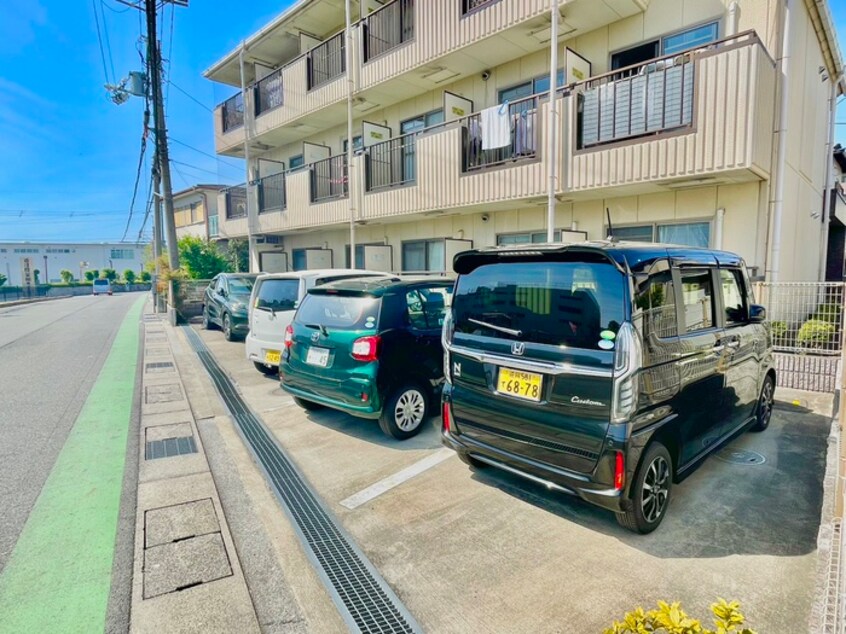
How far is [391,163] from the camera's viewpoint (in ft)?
37.6

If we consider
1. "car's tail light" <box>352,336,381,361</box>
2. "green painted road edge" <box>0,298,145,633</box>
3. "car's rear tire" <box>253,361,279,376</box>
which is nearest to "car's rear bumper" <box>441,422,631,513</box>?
"car's tail light" <box>352,336,381,361</box>

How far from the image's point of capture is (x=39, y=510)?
3564 mm

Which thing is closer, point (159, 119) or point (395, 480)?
point (395, 480)

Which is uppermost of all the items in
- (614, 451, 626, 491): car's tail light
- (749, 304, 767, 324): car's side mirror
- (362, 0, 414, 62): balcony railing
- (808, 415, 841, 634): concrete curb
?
(362, 0, 414, 62): balcony railing

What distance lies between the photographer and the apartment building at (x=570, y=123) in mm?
6703

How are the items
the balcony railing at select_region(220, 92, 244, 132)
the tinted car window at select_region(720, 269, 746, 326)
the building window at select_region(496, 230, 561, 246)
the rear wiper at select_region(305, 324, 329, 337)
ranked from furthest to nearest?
the balcony railing at select_region(220, 92, 244, 132), the building window at select_region(496, 230, 561, 246), the rear wiper at select_region(305, 324, 329, 337), the tinted car window at select_region(720, 269, 746, 326)

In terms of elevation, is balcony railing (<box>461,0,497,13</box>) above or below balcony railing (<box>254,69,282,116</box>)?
below

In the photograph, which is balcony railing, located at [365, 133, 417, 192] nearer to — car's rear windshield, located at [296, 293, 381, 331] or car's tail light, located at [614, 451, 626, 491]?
car's rear windshield, located at [296, 293, 381, 331]

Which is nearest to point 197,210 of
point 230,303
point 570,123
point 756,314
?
point 230,303

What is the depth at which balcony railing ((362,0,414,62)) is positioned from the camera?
35.7ft

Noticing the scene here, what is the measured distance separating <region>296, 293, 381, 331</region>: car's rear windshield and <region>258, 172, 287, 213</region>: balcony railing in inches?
416

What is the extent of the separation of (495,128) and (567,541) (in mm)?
7539

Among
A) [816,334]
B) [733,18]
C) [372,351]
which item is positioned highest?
[733,18]

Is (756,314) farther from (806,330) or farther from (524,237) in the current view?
(524,237)
